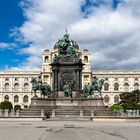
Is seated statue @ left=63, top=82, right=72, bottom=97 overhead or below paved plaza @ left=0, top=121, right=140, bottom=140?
overhead

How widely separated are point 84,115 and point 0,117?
38.5 feet

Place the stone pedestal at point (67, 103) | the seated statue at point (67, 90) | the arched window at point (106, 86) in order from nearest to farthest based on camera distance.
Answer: the stone pedestal at point (67, 103) < the seated statue at point (67, 90) < the arched window at point (106, 86)

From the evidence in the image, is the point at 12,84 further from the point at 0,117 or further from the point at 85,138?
the point at 85,138

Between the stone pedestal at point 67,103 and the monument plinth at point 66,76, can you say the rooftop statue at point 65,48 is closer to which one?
the monument plinth at point 66,76

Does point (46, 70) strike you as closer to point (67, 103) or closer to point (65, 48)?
point (65, 48)

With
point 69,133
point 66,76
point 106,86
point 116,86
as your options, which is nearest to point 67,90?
point 66,76

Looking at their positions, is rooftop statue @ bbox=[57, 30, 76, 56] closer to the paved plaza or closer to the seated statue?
the seated statue

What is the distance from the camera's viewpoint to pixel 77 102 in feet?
198

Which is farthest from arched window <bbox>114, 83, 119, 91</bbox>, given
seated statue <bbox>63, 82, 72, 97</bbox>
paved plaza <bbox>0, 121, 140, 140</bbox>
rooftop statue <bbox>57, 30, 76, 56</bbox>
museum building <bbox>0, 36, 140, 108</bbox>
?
paved plaza <bbox>0, 121, 140, 140</bbox>

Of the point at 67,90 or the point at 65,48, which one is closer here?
the point at 67,90

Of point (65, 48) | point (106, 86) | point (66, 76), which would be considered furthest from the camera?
point (106, 86)

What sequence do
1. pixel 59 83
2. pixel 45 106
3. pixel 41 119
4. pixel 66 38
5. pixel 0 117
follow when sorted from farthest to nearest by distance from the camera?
pixel 66 38 < pixel 59 83 < pixel 45 106 < pixel 0 117 < pixel 41 119

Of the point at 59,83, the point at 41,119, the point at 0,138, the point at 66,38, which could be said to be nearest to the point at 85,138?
the point at 0,138

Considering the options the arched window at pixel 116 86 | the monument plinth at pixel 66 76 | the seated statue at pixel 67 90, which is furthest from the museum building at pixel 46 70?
the seated statue at pixel 67 90
